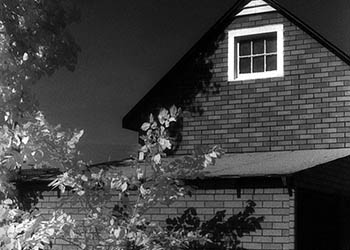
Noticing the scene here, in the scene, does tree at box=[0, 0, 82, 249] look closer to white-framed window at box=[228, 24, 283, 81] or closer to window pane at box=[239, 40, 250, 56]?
white-framed window at box=[228, 24, 283, 81]

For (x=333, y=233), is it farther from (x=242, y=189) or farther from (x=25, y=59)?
(x=25, y=59)

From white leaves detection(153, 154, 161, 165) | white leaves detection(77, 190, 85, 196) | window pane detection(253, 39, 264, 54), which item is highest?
window pane detection(253, 39, 264, 54)

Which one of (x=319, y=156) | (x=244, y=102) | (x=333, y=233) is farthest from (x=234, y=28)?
(x=333, y=233)

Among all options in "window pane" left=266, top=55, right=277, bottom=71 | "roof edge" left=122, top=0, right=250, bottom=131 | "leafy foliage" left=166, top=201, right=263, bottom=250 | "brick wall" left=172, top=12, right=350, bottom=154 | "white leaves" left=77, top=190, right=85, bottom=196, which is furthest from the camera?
"roof edge" left=122, top=0, right=250, bottom=131

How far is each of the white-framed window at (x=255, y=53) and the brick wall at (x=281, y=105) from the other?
0.11 meters

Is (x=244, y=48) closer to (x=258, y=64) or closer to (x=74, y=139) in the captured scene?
(x=258, y=64)

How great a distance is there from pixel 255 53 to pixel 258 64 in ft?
0.74

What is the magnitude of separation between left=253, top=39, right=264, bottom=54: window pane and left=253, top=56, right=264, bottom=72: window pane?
0.12 metres

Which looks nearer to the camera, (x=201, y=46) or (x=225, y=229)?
(x=225, y=229)

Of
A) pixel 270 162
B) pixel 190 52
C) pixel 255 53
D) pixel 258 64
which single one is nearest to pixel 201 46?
pixel 190 52

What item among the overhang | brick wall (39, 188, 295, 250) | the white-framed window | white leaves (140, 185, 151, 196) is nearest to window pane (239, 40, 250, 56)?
the white-framed window

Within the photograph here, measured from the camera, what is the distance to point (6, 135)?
29.2ft

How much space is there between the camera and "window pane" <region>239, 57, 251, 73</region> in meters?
13.7

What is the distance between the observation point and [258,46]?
13695mm
